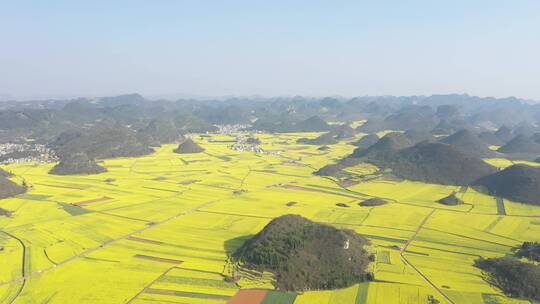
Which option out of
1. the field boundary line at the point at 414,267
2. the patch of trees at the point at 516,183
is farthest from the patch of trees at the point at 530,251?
the patch of trees at the point at 516,183

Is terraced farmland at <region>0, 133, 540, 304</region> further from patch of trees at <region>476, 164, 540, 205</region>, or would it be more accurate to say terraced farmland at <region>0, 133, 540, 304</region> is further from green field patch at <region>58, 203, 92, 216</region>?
patch of trees at <region>476, 164, 540, 205</region>

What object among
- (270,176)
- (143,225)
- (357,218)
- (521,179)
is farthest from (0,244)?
(521,179)

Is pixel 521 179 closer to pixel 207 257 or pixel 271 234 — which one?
pixel 271 234

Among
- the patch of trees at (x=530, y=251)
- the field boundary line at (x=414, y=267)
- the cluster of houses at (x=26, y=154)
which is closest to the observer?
the field boundary line at (x=414, y=267)

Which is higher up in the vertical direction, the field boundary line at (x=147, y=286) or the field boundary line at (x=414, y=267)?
the field boundary line at (x=147, y=286)

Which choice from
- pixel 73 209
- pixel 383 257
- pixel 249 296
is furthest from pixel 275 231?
pixel 73 209

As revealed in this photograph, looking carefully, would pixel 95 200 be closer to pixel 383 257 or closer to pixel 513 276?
pixel 383 257

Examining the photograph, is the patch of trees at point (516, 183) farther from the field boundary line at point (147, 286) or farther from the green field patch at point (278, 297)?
the field boundary line at point (147, 286)
